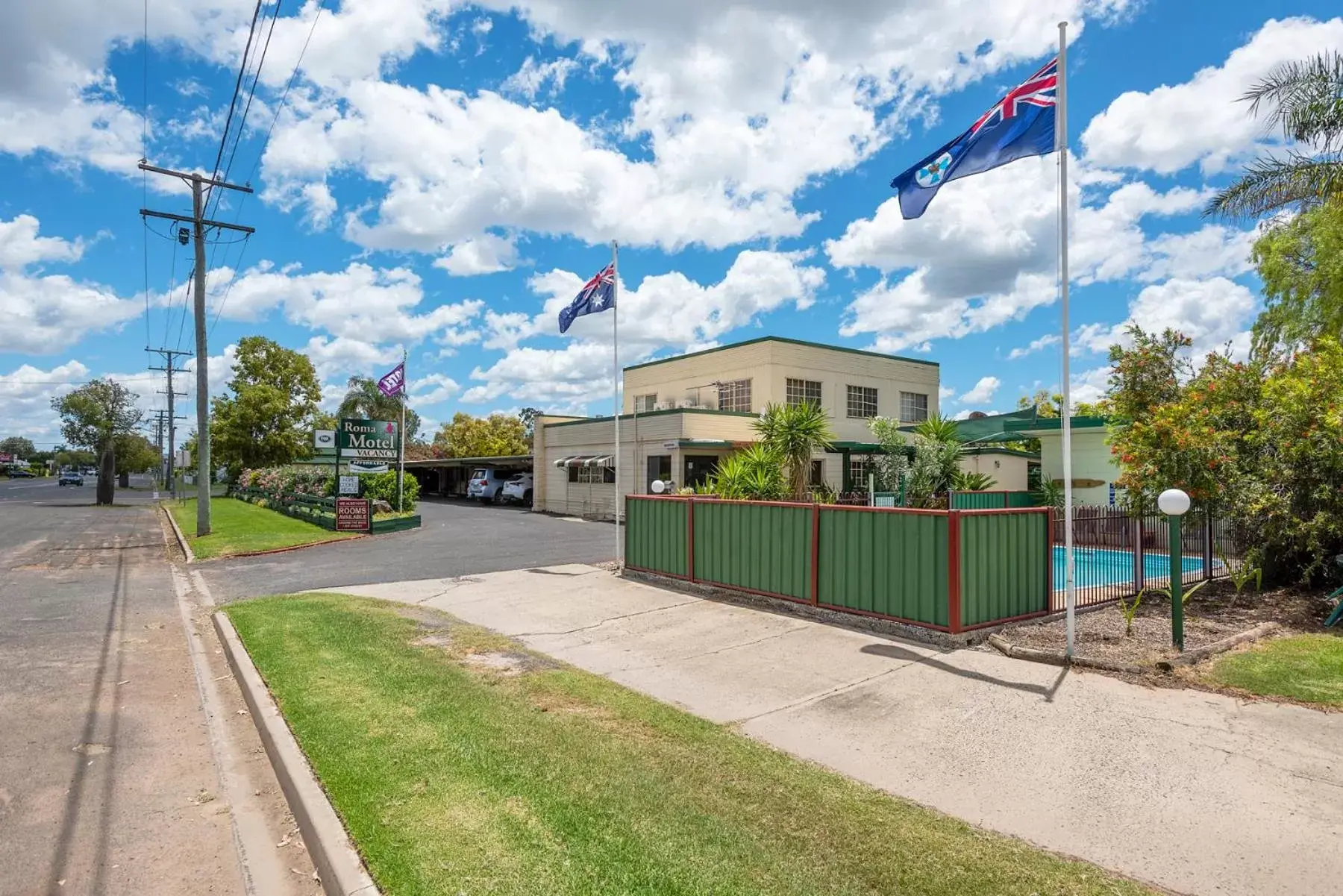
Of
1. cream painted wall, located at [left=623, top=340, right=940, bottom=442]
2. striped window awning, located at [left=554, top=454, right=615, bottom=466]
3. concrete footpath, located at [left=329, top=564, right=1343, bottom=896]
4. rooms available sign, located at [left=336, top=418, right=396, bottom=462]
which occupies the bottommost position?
concrete footpath, located at [left=329, top=564, right=1343, bottom=896]

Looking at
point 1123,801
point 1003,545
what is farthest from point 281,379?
point 1123,801

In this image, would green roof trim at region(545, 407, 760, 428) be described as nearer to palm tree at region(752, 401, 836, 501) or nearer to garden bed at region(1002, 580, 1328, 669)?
palm tree at region(752, 401, 836, 501)

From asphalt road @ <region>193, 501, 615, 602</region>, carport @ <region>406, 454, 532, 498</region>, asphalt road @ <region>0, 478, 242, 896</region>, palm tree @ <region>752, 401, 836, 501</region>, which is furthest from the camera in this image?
carport @ <region>406, 454, 532, 498</region>

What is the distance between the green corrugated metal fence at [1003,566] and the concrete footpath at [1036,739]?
75 cm

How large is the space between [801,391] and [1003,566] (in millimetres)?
23084

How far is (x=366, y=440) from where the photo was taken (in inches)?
1035

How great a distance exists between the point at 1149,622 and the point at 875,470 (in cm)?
1580

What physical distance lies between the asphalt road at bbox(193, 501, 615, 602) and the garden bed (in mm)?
9611

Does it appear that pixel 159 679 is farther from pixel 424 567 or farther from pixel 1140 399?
pixel 1140 399

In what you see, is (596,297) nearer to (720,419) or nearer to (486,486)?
(720,419)

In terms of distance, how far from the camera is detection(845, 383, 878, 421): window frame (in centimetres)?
Answer: 3331

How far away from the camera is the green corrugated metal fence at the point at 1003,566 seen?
338 inches

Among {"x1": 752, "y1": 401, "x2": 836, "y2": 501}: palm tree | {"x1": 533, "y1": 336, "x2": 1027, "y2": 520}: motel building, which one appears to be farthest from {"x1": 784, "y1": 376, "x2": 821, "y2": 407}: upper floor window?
{"x1": 752, "y1": 401, "x2": 836, "y2": 501}: palm tree

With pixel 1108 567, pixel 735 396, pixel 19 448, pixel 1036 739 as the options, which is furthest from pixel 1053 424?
pixel 19 448
